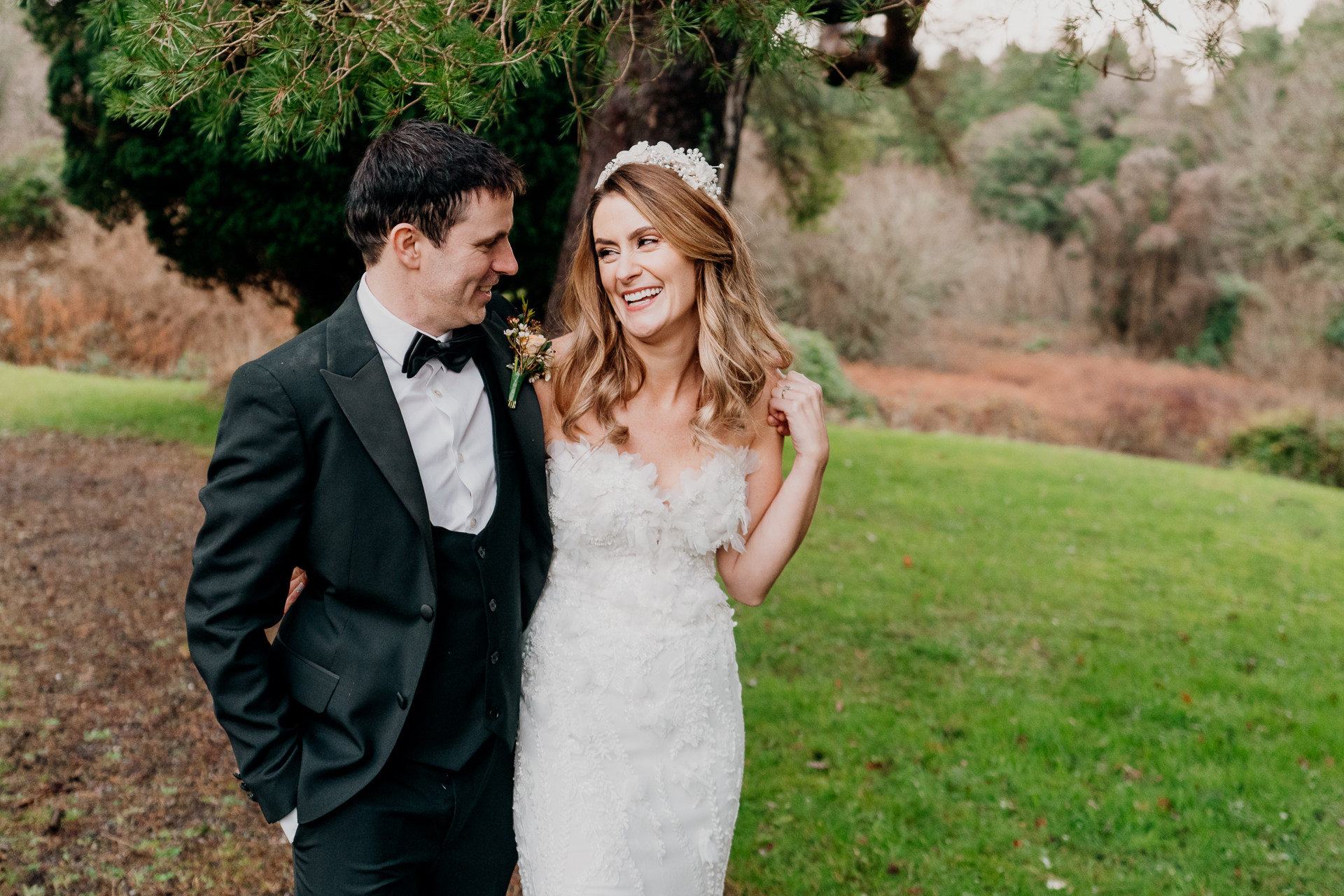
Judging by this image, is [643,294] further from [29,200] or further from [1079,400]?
[1079,400]

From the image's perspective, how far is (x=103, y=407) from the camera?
11.8 metres

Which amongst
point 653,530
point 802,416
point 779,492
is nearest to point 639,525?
point 653,530

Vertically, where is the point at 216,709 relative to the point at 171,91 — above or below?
below

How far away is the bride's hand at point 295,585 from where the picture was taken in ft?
7.18

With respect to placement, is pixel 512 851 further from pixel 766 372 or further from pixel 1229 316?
pixel 1229 316

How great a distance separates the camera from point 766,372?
288cm

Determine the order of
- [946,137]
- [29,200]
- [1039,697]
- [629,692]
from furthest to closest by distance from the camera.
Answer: [29,200], [946,137], [1039,697], [629,692]

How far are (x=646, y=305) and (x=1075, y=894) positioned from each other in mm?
3056

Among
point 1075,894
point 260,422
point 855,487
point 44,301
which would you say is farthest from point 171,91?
point 44,301

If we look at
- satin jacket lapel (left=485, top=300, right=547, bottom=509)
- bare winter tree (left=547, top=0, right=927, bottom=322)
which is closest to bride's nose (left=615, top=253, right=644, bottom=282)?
satin jacket lapel (left=485, top=300, right=547, bottom=509)

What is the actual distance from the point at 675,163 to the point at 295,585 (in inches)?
60.9

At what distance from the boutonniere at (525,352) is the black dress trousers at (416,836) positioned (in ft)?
2.85

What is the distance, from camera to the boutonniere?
233 cm

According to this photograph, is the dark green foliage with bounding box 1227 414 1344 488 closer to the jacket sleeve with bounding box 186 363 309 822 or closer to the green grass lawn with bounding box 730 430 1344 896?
the green grass lawn with bounding box 730 430 1344 896
